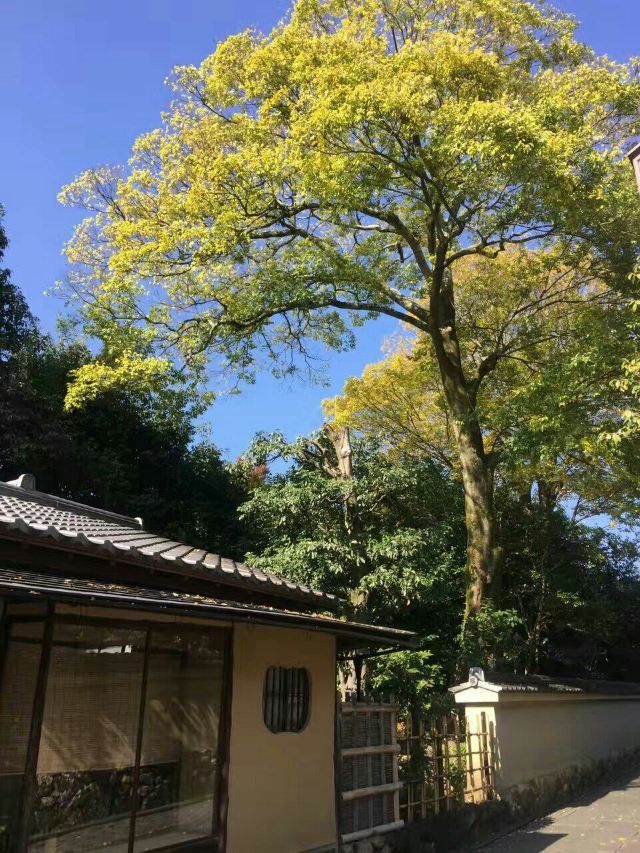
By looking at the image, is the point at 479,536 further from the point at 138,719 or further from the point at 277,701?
the point at 138,719

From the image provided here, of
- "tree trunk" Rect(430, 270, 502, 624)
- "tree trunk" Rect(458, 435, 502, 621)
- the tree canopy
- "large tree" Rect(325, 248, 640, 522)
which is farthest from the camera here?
the tree canopy

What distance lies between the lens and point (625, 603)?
20125mm

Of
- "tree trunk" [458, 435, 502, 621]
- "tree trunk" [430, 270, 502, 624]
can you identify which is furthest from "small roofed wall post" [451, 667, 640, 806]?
"tree trunk" [430, 270, 502, 624]

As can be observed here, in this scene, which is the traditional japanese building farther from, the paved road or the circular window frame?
the paved road

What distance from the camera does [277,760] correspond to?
20.5ft

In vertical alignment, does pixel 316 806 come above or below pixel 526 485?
below

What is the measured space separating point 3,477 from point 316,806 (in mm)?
11889

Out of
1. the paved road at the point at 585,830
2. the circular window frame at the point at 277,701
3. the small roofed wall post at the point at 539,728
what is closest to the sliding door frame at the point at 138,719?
the circular window frame at the point at 277,701

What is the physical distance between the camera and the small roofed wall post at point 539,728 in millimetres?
9516

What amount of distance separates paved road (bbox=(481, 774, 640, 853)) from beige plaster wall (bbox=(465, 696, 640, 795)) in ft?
2.12

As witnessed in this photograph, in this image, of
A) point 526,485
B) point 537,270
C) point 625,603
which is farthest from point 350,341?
point 625,603

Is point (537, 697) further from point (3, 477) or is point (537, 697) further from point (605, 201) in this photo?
point (3, 477)

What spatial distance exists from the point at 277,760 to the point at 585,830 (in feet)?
16.8

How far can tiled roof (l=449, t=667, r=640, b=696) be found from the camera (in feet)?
31.2
